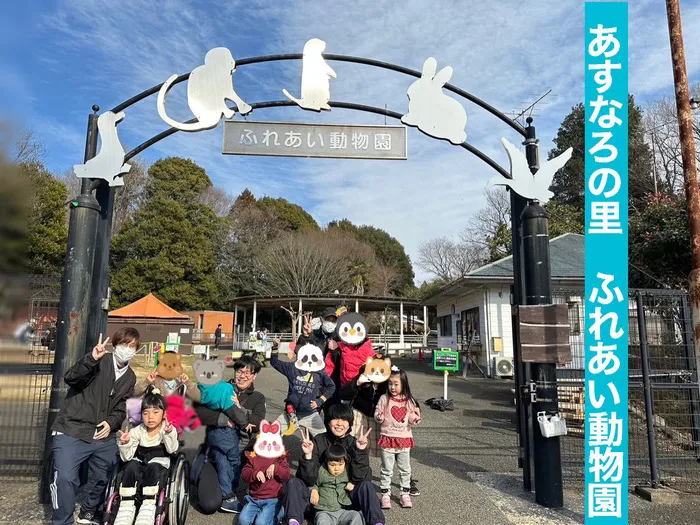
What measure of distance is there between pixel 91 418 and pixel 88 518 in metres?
1.00

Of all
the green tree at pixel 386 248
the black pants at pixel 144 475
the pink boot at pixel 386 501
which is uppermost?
the green tree at pixel 386 248

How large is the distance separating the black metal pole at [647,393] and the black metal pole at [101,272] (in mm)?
5989

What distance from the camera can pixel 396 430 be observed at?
4457 millimetres

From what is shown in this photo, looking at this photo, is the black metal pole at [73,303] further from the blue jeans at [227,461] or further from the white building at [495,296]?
the white building at [495,296]

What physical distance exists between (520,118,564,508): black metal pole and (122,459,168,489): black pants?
11.4ft

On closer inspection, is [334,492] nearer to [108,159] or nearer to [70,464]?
[70,464]

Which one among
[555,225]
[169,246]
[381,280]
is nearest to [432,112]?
[555,225]

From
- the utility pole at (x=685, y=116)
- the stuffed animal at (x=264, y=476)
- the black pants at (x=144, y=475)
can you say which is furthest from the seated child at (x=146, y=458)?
the utility pole at (x=685, y=116)

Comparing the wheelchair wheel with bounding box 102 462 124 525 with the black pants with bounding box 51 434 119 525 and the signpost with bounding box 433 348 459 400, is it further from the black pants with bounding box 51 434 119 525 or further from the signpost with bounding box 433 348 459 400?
the signpost with bounding box 433 348 459 400

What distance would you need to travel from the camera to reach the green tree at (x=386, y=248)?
1735 inches

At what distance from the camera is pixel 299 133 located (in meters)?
5.28

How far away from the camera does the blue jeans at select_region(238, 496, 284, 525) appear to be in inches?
144

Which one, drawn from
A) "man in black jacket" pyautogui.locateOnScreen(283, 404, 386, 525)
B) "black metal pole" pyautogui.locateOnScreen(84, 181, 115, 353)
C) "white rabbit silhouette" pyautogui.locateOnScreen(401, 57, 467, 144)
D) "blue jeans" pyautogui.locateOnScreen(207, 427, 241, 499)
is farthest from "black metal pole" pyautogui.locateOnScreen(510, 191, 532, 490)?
"black metal pole" pyautogui.locateOnScreen(84, 181, 115, 353)

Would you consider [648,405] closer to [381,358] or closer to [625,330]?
[625,330]
